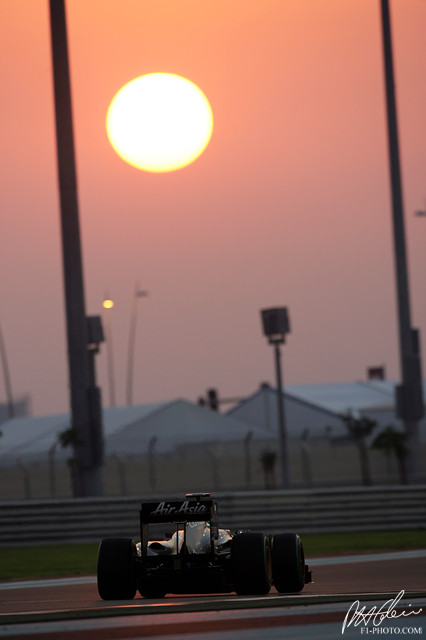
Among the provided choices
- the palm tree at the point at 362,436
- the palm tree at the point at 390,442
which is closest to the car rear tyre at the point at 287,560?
the palm tree at the point at 390,442

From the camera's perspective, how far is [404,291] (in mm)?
27531

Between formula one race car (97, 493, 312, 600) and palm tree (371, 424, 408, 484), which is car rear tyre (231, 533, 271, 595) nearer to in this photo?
formula one race car (97, 493, 312, 600)

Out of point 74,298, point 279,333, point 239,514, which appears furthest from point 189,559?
point 279,333

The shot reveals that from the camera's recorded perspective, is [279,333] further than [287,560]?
Yes

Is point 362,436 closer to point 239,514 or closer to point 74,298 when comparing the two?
point 74,298

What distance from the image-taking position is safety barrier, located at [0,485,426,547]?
1927 centimetres

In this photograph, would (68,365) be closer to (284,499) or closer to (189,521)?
(284,499)

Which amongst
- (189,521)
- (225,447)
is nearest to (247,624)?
(189,521)

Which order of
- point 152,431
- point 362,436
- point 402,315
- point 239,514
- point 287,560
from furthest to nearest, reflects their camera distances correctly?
point 152,431 → point 362,436 → point 402,315 → point 239,514 → point 287,560

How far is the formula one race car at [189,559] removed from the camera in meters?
10.3

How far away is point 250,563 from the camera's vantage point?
10.3 metres

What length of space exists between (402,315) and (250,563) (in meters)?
17.7

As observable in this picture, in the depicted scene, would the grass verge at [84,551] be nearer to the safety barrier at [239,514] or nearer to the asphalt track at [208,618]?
the safety barrier at [239,514]

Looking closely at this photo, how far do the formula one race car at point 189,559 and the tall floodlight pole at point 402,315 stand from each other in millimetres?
16921
